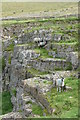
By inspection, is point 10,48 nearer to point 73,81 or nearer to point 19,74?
point 19,74

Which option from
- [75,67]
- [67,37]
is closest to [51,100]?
[75,67]

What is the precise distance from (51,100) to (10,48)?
22922 mm

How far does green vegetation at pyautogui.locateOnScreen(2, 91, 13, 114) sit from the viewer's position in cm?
3248

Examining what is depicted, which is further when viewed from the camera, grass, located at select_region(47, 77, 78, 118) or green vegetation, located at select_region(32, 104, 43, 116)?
green vegetation, located at select_region(32, 104, 43, 116)

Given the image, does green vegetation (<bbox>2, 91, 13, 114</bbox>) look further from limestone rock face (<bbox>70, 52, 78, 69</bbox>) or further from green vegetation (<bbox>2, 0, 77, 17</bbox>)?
green vegetation (<bbox>2, 0, 77, 17</bbox>)

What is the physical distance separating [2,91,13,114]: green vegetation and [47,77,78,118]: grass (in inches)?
396

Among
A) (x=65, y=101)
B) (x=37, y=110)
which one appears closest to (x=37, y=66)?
(x=37, y=110)

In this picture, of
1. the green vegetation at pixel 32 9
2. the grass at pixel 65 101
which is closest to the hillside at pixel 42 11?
the green vegetation at pixel 32 9

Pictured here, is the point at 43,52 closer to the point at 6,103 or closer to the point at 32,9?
the point at 6,103

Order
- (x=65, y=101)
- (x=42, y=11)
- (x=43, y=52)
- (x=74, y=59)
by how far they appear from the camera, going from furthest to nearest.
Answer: (x=42, y=11)
(x=43, y=52)
(x=74, y=59)
(x=65, y=101)

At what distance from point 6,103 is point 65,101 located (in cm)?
1534

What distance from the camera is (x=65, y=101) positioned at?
67.2 feet

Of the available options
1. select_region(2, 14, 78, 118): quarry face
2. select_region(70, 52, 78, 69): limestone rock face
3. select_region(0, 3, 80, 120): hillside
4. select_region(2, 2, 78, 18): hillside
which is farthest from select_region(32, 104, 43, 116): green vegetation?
select_region(2, 2, 78, 18): hillside

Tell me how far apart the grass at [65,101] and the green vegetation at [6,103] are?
10065 millimetres
